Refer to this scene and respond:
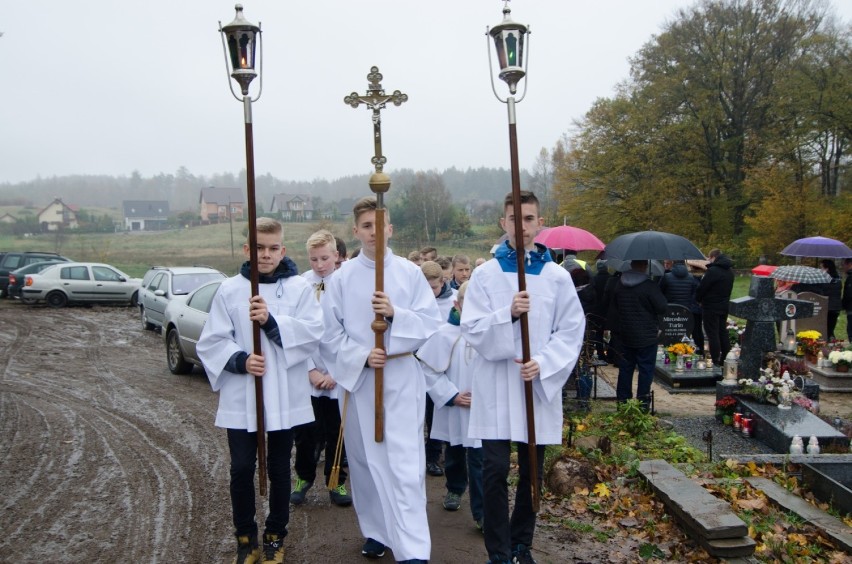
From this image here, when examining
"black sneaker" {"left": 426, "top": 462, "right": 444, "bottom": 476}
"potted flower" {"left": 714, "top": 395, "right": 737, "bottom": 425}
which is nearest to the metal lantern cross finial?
"black sneaker" {"left": 426, "top": 462, "right": 444, "bottom": 476}

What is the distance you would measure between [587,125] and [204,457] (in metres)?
29.5

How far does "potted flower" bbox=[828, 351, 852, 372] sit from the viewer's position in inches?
414

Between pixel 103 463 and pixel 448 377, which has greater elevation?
pixel 448 377

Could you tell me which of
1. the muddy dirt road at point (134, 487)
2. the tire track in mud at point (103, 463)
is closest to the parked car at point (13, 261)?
the tire track in mud at point (103, 463)

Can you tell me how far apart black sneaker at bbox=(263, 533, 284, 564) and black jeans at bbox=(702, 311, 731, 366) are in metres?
9.30

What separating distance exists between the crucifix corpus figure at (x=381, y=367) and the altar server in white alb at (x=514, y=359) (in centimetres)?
37

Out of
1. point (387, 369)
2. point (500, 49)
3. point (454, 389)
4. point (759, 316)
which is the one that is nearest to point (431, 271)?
point (454, 389)

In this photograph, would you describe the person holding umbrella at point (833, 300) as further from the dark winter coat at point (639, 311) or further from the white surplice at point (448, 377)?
the white surplice at point (448, 377)

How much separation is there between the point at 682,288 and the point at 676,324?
670 millimetres

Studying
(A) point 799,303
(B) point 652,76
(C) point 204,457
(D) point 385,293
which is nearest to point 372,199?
(D) point 385,293

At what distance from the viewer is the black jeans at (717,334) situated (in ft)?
38.9

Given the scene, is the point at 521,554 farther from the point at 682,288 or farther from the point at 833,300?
the point at 833,300

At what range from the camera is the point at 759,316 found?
8.90 meters

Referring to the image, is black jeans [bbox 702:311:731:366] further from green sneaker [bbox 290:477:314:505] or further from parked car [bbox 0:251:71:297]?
parked car [bbox 0:251:71:297]
